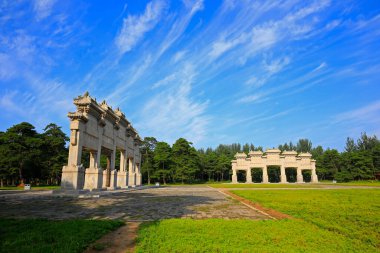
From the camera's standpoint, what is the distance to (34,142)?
160 ft

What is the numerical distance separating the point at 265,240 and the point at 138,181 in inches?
1472

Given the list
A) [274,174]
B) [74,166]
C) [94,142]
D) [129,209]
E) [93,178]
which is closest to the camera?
[129,209]

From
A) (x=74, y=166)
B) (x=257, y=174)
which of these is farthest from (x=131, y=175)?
(x=257, y=174)

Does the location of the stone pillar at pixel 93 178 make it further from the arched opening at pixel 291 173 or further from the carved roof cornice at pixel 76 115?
the arched opening at pixel 291 173

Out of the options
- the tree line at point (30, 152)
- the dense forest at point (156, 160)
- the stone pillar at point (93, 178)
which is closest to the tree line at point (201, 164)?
the dense forest at point (156, 160)

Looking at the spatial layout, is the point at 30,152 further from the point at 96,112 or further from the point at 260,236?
the point at 260,236

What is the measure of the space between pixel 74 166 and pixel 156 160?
146 ft

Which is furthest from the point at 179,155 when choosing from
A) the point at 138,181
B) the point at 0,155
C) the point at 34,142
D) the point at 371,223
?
the point at 371,223

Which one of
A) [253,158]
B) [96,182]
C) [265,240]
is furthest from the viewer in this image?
[253,158]

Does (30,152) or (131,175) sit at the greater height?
(30,152)

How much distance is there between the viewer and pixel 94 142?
25.3 metres

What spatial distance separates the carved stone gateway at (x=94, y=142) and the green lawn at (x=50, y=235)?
14198 mm

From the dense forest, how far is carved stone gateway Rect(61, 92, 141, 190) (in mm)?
25555

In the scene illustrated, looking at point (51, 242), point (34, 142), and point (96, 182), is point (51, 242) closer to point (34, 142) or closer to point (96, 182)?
point (96, 182)
